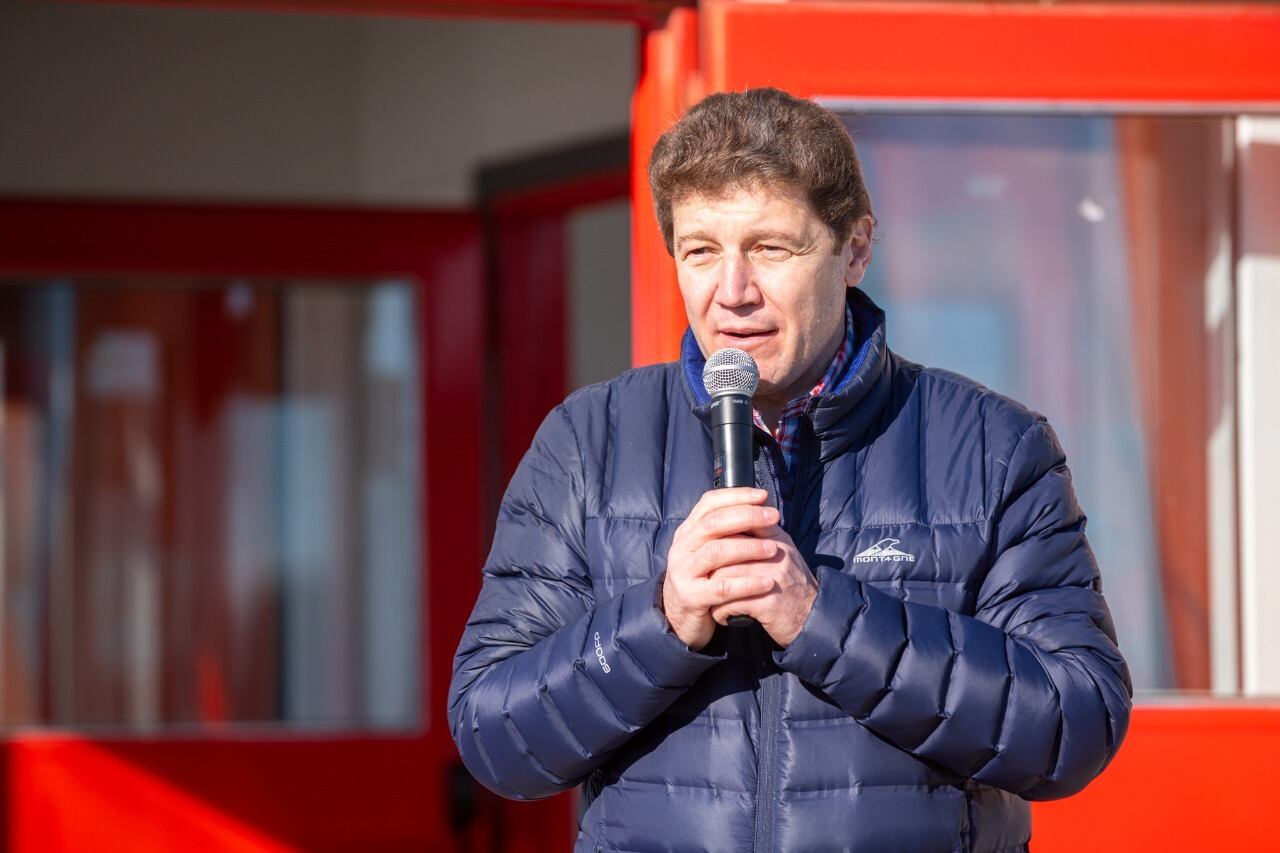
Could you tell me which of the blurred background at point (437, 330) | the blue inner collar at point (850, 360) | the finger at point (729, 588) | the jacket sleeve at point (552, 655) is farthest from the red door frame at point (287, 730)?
the finger at point (729, 588)

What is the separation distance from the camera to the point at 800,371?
5.95 feet

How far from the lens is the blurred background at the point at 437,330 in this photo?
2578 millimetres

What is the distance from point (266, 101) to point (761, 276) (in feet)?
11.2

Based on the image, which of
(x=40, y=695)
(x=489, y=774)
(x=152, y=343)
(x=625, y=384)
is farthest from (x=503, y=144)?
(x=489, y=774)

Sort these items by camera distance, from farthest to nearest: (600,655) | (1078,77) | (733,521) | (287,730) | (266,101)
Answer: (266,101) < (287,730) < (1078,77) < (600,655) < (733,521)

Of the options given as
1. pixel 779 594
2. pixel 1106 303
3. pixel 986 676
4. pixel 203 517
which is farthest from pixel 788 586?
pixel 203 517

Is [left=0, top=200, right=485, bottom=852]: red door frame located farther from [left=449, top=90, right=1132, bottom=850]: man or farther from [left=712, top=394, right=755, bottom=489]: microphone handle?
[left=712, top=394, right=755, bottom=489]: microphone handle

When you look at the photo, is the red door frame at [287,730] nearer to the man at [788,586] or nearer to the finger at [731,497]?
the man at [788,586]

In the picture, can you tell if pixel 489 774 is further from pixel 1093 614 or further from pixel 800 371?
pixel 1093 614

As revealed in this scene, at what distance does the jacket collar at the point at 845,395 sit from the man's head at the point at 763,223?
4cm

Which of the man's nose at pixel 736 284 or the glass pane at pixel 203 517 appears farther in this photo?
the glass pane at pixel 203 517

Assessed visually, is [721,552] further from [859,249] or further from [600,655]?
[859,249]

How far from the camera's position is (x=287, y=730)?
12.7ft

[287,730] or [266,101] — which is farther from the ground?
[266,101]
